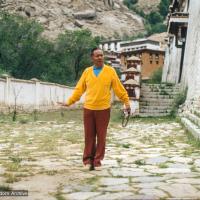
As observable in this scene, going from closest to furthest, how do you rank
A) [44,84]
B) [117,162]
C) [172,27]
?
[117,162], [172,27], [44,84]

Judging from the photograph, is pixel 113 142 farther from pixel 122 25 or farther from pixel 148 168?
pixel 122 25

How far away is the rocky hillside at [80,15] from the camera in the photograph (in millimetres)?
72812

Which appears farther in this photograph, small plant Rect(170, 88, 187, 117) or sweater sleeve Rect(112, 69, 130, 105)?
small plant Rect(170, 88, 187, 117)

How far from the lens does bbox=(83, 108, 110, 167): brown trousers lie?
568 centimetres

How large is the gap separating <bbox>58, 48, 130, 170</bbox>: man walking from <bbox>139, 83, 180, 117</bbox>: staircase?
37.0 feet

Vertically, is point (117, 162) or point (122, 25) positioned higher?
point (122, 25)

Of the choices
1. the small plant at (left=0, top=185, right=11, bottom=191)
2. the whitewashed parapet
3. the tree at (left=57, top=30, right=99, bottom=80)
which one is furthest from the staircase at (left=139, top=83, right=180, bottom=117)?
the tree at (left=57, top=30, right=99, bottom=80)

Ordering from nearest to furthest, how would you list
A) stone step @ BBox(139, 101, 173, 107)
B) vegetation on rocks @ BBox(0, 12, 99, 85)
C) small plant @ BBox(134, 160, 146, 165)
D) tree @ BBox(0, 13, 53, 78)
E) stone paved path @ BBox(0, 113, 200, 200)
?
stone paved path @ BBox(0, 113, 200, 200) → small plant @ BBox(134, 160, 146, 165) → stone step @ BBox(139, 101, 173, 107) → tree @ BBox(0, 13, 53, 78) → vegetation on rocks @ BBox(0, 12, 99, 85)

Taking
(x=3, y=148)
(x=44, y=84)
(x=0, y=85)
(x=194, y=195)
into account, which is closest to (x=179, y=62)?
(x=44, y=84)

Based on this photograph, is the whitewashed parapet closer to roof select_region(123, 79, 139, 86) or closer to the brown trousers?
roof select_region(123, 79, 139, 86)

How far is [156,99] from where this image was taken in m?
18.3

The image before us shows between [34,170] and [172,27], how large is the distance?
56.6ft

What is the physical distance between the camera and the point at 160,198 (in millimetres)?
3855

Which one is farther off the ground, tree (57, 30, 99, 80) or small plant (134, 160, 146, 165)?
tree (57, 30, 99, 80)
